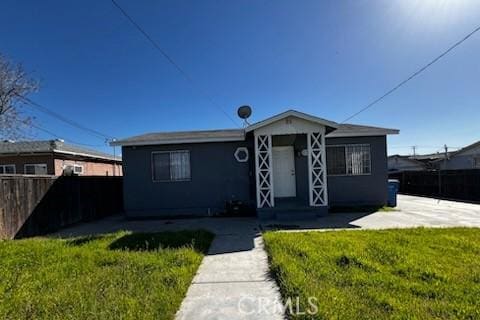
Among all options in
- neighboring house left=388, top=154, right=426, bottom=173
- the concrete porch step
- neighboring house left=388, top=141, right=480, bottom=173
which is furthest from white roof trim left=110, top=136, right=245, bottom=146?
neighboring house left=388, top=154, right=426, bottom=173

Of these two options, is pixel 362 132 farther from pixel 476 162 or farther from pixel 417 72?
pixel 476 162

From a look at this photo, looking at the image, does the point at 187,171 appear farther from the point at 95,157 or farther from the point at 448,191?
the point at 448,191

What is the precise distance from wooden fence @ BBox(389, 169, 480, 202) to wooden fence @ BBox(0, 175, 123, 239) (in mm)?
15823

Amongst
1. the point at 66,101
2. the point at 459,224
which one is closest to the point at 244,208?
the point at 459,224

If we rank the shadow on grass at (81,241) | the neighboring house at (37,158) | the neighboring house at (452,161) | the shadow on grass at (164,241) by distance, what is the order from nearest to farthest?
the shadow on grass at (164,241)
the shadow on grass at (81,241)
the neighboring house at (37,158)
the neighboring house at (452,161)

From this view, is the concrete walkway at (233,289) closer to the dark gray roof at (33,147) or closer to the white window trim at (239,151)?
the white window trim at (239,151)

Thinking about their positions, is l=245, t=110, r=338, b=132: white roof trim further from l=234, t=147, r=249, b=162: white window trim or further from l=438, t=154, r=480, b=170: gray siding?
l=438, t=154, r=480, b=170: gray siding

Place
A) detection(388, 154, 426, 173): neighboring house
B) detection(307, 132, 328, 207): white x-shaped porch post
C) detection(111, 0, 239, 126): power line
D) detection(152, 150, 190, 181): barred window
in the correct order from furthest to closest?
detection(388, 154, 426, 173): neighboring house, detection(152, 150, 190, 181): barred window, detection(307, 132, 328, 207): white x-shaped porch post, detection(111, 0, 239, 126): power line

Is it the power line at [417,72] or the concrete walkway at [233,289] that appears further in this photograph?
the power line at [417,72]

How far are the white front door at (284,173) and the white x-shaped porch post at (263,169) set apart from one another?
153 cm

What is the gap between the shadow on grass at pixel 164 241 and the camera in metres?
6.13

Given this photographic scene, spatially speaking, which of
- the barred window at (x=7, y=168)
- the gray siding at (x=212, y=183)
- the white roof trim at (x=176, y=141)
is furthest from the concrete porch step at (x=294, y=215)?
the barred window at (x=7, y=168)

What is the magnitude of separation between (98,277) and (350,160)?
935cm

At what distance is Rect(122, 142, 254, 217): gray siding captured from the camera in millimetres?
11375
